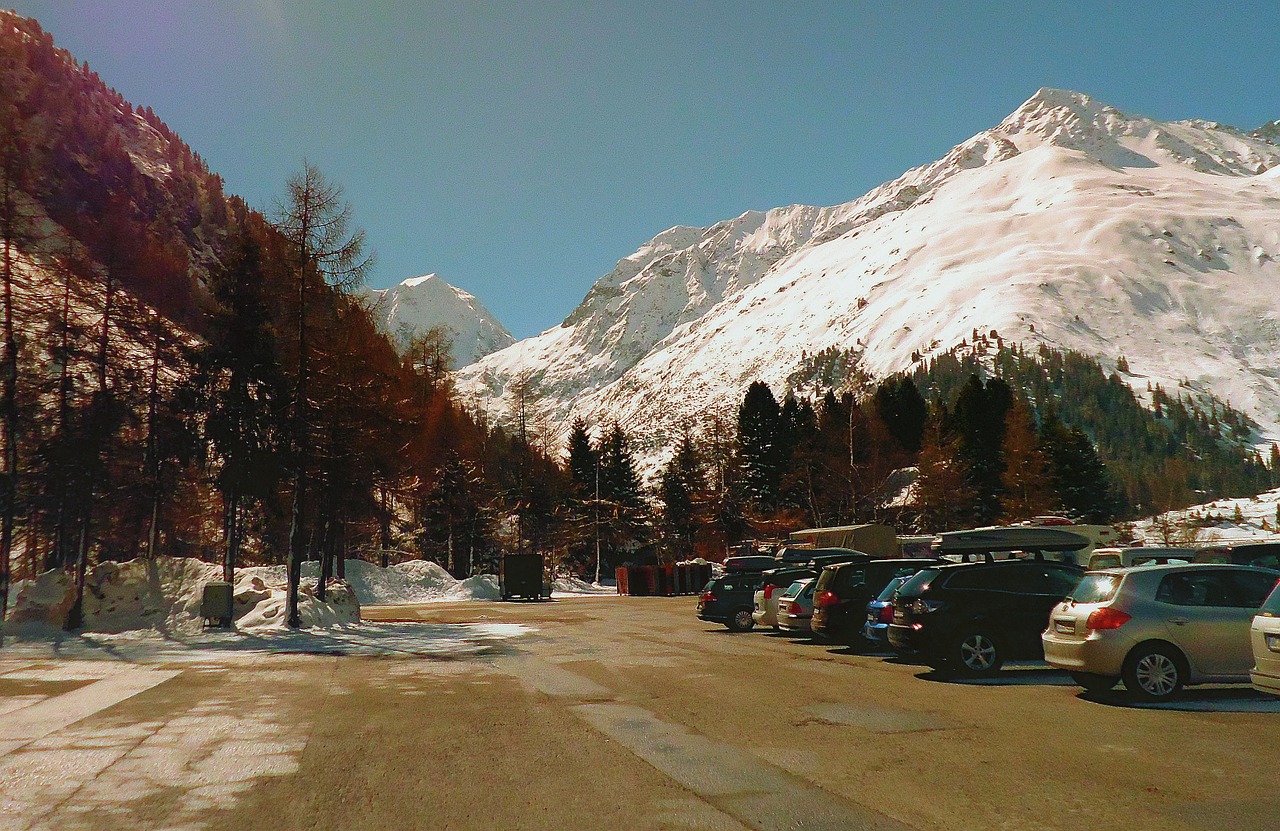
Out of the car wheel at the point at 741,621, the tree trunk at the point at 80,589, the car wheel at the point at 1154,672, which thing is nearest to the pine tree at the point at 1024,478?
the car wheel at the point at 741,621

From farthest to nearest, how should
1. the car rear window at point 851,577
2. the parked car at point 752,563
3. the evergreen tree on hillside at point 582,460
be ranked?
the evergreen tree on hillside at point 582,460, the parked car at point 752,563, the car rear window at point 851,577

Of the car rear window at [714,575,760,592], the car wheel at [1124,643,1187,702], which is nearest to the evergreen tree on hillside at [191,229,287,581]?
the car rear window at [714,575,760,592]

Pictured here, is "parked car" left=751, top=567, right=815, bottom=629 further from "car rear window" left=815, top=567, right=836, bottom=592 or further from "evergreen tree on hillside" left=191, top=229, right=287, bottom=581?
"evergreen tree on hillside" left=191, top=229, right=287, bottom=581

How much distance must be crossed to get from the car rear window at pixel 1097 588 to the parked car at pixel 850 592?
5779 mm

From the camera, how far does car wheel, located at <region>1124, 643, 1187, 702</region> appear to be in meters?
9.36

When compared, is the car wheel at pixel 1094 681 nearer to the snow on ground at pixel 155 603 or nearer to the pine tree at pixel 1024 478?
the snow on ground at pixel 155 603

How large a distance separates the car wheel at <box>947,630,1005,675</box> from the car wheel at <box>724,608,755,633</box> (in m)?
10.8

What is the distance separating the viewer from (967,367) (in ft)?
461

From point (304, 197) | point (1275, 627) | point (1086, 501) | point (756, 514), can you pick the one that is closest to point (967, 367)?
point (1086, 501)

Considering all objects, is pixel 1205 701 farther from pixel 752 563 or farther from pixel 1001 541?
pixel 752 563

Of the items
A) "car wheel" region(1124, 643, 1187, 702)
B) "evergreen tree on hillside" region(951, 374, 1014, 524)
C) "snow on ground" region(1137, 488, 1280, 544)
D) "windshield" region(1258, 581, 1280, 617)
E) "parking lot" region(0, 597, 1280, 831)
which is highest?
"evergreen tree on hillside" region(951, 374, 1014, 524)

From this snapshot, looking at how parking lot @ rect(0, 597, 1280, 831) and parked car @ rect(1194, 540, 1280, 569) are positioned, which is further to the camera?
parked car @ rect(1194, 540, 1280, 569)

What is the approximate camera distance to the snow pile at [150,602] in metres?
19.1

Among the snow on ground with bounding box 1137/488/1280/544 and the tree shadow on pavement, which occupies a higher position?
the snow on ground with bounding box 1137/488/1280/544
